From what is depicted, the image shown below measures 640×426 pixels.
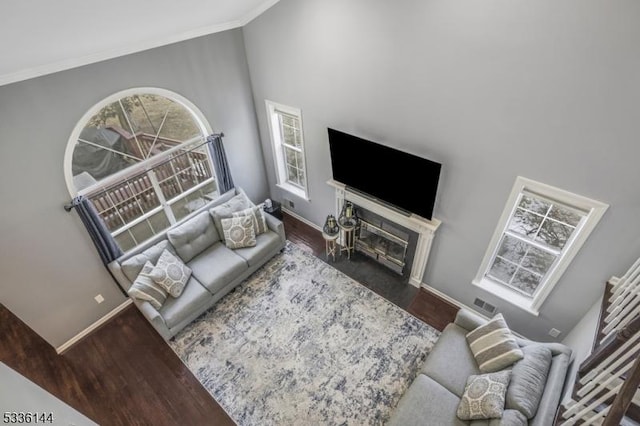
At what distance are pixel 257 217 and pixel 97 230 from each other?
2.15m

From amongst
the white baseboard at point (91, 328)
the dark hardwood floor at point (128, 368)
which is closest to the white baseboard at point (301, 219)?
the dark hardwood floor at point (128, 368)

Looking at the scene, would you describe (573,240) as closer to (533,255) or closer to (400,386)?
(400,386)

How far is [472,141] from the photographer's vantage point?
3.20m

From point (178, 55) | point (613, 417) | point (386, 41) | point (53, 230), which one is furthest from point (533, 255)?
point (53, 230)

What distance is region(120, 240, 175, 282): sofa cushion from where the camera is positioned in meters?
4.17

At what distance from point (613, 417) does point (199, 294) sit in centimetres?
426

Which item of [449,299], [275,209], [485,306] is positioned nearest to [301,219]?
[275,209]

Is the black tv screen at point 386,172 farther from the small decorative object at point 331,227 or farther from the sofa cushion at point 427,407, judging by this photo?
the sofa cushion at point 427,407

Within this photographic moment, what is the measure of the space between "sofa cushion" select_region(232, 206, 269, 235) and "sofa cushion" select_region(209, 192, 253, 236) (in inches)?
4.4

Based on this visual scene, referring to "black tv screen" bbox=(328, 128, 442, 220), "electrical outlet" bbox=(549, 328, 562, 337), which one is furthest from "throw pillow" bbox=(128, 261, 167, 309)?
"electrical outlet" bbox=(549, 328, 562, 337)

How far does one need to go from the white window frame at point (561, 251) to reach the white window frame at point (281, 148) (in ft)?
9.85

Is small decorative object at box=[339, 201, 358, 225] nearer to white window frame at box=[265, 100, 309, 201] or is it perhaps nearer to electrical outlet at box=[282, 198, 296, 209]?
white window frame at box=[265, 100, 309, 201]

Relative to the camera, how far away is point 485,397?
9.29 ft

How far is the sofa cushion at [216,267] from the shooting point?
14.8ft
